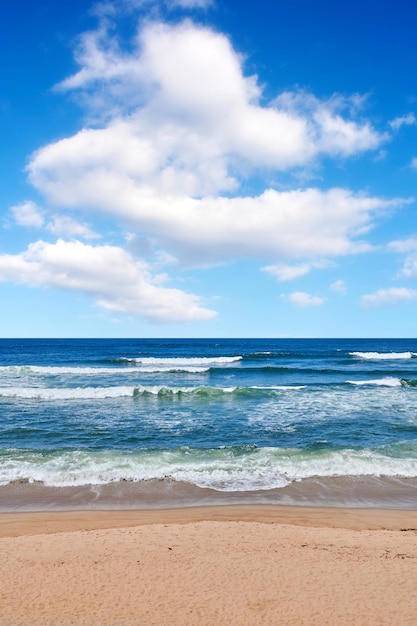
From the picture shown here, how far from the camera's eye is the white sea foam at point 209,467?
408 inches

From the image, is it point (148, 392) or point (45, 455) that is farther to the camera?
point (148, 392)

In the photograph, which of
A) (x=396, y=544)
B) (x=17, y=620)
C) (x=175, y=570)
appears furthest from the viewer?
(x=396, y=544)

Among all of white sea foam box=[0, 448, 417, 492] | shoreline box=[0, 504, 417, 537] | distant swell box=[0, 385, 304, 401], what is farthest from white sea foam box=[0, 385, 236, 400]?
shoreline box=[0, 504, 417, 537]

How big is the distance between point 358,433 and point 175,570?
10.8 metres

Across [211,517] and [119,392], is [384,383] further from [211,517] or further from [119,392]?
[211,517]

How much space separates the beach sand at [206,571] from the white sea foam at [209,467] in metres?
2.15

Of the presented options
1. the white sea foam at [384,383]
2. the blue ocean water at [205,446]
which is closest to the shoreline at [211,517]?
the blue ocean water at [205,446]

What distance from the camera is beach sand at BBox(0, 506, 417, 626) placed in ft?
15.9

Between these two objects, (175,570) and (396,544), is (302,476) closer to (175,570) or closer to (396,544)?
(396,544)

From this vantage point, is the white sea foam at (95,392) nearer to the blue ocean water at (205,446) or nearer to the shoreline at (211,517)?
the blue ocean water at (205,446)

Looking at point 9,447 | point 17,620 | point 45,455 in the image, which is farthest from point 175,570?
point 9,447

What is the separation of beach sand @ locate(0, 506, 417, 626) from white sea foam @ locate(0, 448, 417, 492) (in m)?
2.15

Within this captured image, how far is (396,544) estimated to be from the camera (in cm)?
684

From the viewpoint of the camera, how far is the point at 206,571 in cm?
575
